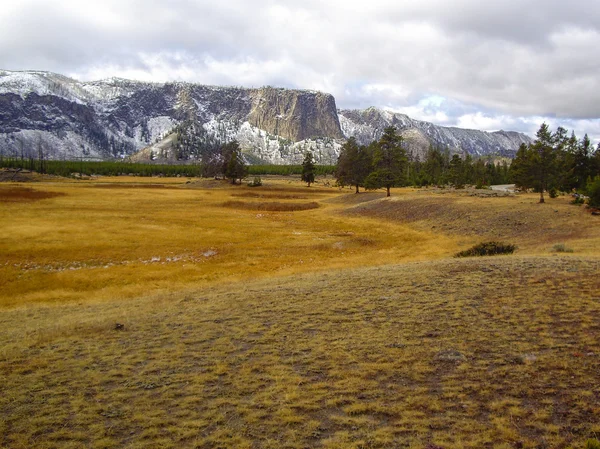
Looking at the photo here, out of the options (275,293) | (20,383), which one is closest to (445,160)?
(275,293)

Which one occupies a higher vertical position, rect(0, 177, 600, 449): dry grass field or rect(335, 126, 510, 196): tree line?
rect(335, 126, 510, 196): tree line

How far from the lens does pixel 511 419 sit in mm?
7387

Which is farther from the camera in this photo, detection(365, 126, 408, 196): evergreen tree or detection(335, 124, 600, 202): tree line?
detection(365, 126, 408, 196): evergreen tree

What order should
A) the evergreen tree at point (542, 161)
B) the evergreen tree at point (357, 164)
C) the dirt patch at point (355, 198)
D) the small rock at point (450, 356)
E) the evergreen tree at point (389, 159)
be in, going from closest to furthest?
the small rock at point (450, 356) → the evergreen tree at point (542, 161) → the evergreen tree at point (389, 159) → the dirt patch at point (355, 198) → the evergreen tree at point (357, 164)

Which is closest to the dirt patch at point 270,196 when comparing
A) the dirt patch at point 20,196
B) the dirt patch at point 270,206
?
the dirt patch at point 270,206

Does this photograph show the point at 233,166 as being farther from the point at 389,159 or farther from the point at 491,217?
the point at 491,217

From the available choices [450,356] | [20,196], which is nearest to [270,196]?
[20,196]

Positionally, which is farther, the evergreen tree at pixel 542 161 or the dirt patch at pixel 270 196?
the dirt patch at pixel 270 196

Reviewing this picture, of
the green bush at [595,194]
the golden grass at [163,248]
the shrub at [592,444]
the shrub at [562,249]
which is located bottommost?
the golden grass at [163,248]

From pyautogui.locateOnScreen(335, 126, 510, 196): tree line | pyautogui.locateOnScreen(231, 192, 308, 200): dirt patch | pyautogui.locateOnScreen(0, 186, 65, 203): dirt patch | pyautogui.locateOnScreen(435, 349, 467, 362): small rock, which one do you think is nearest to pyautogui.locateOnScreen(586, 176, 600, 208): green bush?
pyautogui.locateOnScreen(335, 126, 510, 196): tree line

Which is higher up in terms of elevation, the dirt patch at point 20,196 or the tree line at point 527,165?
the tree line at point 527,165

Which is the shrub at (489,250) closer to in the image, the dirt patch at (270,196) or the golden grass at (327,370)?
the golden grass at (327,370)

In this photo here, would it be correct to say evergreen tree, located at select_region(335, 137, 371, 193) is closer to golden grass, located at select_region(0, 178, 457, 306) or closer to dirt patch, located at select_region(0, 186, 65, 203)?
golden grass, located at select_region(0, 178, 457, 306)

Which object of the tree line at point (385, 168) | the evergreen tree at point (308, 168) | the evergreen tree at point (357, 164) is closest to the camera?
the tree line at point (385, 168)
